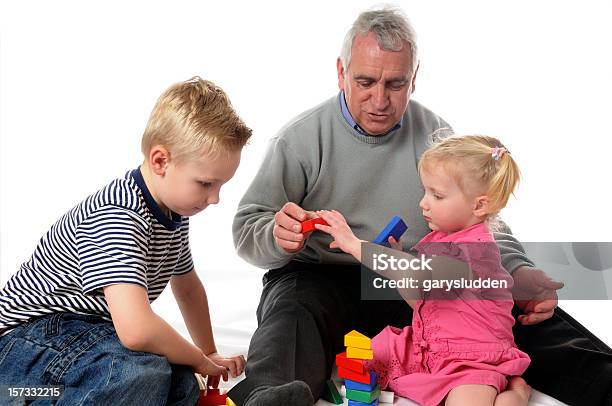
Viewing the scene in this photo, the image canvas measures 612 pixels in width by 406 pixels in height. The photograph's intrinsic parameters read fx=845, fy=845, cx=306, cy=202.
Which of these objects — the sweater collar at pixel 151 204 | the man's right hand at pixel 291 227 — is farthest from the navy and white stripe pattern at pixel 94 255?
the man's right hand at pixel 291 227

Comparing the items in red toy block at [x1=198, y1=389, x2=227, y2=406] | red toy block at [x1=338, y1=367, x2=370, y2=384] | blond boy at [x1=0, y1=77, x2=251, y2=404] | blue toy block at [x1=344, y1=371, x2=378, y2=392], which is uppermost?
blond boy at [x1=0, y1=77, x2=251, y2=404]

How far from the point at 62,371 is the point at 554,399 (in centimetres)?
106

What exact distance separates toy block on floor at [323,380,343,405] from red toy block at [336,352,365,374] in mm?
68

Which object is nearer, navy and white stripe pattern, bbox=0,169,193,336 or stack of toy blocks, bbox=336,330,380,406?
navy and white stripe pattern, bbox=0,169,193,336

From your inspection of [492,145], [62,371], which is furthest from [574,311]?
[62,371]

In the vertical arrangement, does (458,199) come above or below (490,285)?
above

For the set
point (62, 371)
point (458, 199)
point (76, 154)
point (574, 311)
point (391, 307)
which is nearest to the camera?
point (62, 371)

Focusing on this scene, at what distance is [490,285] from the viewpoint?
185 centimetres

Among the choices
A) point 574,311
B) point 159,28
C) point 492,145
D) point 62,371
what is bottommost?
point 574,311

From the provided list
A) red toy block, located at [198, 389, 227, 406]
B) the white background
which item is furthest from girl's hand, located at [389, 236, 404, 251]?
the white background

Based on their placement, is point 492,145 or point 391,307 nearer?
point 492,145

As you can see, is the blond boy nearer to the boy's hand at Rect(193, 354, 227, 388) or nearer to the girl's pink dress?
the boy's hand at Rect(193, 354, 227, 388)

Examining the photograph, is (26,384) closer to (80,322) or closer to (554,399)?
(80,322)

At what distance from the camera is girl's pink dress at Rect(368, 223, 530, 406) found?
1.80m
